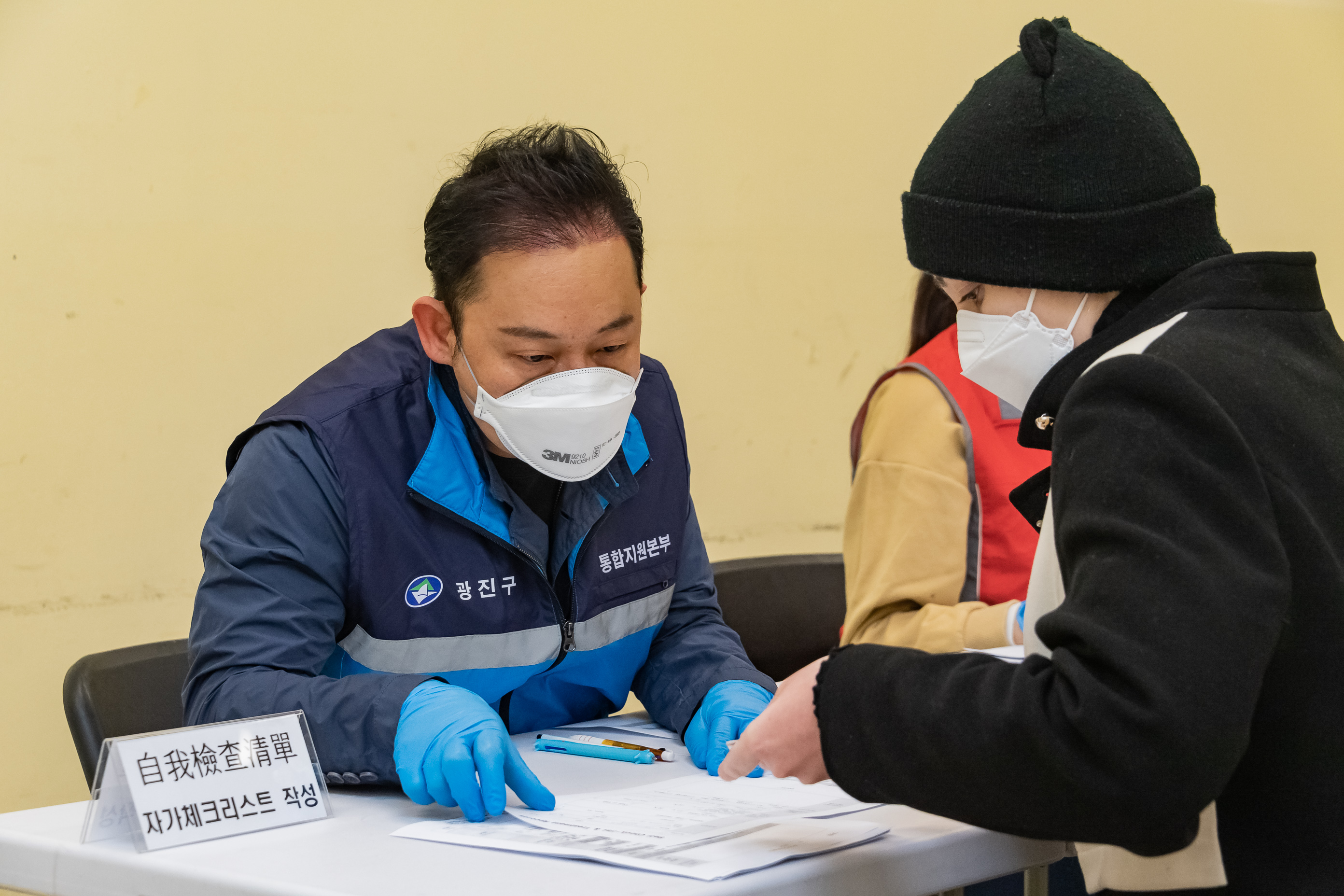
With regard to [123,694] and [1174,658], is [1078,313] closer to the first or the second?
[1174,658]

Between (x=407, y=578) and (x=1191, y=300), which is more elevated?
(x=1191, y=300)

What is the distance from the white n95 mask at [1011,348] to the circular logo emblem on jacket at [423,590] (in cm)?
63

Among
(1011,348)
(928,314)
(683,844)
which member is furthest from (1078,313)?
(928,314)

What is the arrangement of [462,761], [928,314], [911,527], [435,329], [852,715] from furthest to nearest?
[928,314] → [911,527] → [435,329] → [462,761] → [852,715]

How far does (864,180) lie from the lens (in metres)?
2.97

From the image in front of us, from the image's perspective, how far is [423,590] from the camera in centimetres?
128

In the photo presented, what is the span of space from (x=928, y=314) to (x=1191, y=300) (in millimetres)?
1166

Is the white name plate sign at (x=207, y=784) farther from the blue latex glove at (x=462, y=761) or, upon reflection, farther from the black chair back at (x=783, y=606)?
the black chair back at (x=783, y=606)

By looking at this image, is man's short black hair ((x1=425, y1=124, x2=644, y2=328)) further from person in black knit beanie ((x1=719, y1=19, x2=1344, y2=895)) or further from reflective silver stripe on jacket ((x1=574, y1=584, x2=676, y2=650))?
person in black knit beanie ((x1=719, y1=19, x2=1344, y2=895))

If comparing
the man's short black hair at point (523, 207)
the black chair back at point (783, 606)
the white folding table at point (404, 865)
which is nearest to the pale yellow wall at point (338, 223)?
the black chair back at point (783, 606)

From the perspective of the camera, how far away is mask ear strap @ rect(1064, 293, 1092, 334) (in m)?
0.88

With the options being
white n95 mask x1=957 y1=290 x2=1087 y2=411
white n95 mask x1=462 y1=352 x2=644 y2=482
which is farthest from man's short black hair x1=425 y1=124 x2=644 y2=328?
white n95 mask x1=957 y1=290 x2=1087 y2=411

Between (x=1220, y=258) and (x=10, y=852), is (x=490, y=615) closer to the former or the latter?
(x=10, y=852)

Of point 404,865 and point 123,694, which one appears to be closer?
point 404,865
